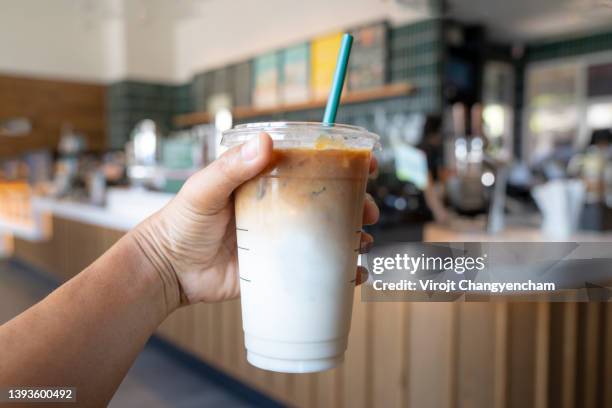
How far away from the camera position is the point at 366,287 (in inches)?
26.6

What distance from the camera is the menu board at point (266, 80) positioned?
5812mm

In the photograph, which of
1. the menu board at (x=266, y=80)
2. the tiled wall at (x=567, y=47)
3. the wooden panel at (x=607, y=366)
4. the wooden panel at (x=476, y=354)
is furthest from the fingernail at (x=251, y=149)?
the tiled wall at (x=567, y=47)

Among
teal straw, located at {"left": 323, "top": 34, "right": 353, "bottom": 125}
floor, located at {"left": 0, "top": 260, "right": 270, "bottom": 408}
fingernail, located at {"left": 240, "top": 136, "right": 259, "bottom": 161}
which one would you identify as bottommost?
floor, located at {"left": 0, "top": 260, "right": 270, "bottom": 408}

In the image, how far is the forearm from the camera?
22.2 inches

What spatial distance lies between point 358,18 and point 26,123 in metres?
4.60

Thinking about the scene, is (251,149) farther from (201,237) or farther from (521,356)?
(521,356)

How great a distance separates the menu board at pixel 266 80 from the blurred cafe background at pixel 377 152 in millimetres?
33

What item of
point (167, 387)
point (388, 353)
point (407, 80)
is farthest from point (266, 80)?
point (388, 353)

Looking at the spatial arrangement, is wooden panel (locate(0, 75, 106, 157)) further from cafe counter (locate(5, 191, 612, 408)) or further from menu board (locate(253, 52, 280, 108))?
cafe counter (locate(5, 191, 612, 408))

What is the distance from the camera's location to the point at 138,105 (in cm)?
747

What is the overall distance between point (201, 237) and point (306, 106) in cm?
473

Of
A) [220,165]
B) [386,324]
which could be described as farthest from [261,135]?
[386,324]

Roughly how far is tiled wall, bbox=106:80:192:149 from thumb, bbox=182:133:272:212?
7.23m
